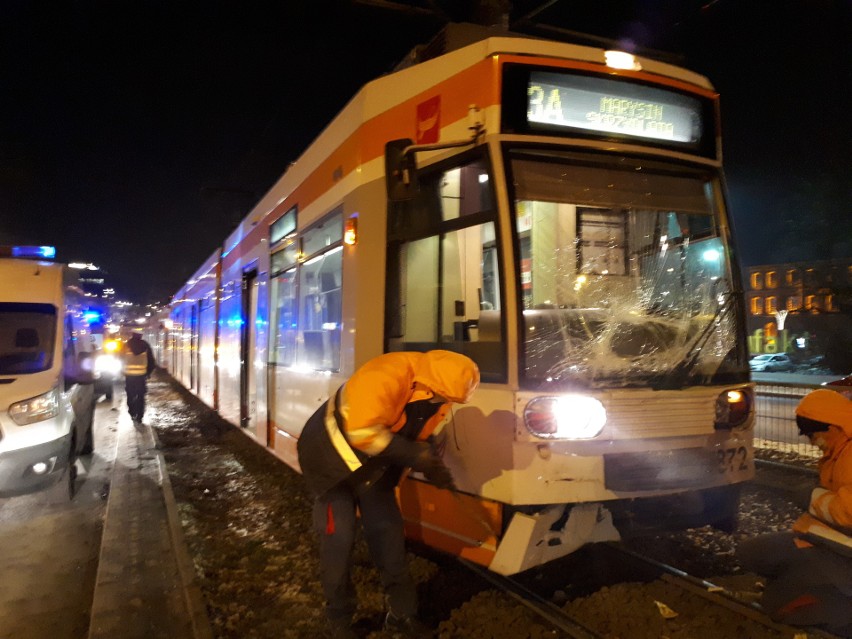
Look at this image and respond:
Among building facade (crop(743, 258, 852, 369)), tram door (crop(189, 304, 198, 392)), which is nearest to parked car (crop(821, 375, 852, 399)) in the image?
tram door (crop(189, 304, 198, 392))

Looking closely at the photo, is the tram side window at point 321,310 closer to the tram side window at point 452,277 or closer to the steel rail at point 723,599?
the tram side window at point 452,277

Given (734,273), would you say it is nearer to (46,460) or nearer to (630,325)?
(630,325)

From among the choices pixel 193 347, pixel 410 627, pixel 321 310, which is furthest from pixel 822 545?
pixel 193 347

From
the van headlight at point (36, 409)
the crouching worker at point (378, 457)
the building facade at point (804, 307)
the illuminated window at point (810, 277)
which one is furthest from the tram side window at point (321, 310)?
the illuminated window at point (810, 277)

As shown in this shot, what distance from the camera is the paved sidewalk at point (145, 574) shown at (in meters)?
3.91

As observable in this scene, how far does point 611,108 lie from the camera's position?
13.5 ft

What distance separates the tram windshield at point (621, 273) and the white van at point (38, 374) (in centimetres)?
504

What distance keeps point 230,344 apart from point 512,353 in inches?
307

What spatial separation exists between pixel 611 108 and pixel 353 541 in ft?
9.70

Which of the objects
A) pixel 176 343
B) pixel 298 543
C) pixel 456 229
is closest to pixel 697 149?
pixel 456 229

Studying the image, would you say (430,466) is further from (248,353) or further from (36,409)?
(248,353)

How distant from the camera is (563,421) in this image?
3.66 meters

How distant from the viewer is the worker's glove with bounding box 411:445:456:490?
3371mm

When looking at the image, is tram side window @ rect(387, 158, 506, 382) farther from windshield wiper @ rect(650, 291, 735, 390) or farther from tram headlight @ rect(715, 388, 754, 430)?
tram headlight @ rect(715, 388, 754, 430)
